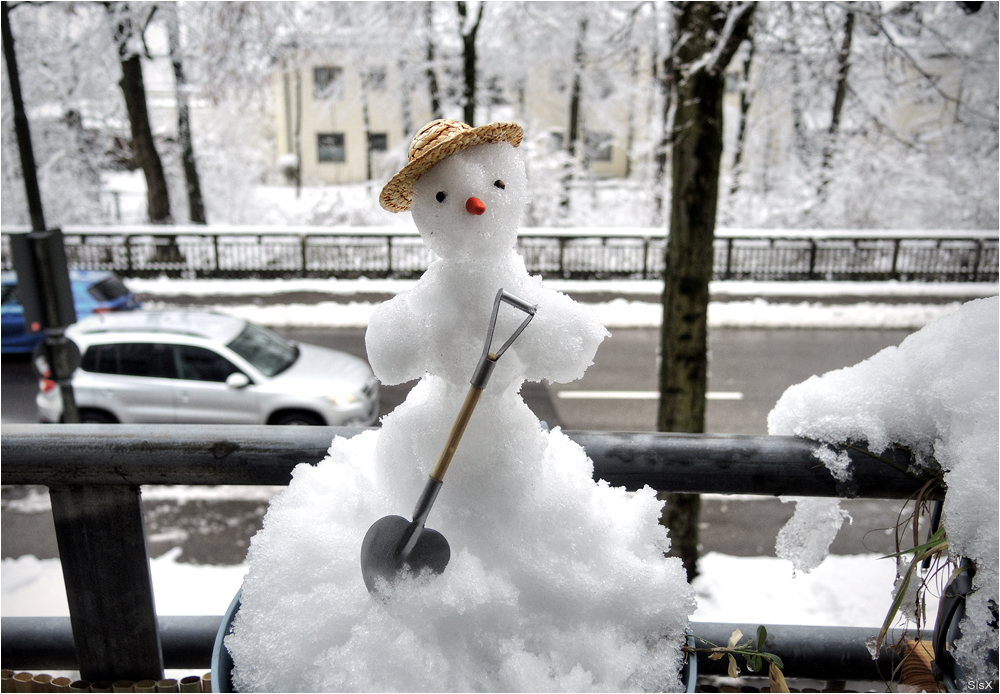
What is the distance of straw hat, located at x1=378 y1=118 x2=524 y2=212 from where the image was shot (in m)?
1.33

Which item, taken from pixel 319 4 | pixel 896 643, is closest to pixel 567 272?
pixel 319 4

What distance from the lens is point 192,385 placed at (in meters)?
7.69

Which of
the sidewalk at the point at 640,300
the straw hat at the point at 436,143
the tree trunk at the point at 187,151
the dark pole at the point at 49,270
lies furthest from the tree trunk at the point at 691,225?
the tree trunk at the point at 187,151

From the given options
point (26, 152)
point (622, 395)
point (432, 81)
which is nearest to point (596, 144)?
point (432, 81)

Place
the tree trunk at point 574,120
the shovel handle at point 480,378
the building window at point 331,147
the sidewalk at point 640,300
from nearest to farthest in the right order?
1. the shovel handle at point 480,378
2. the sidewalk at point 640,300
3. the tree trunk at point 574,120
4. the building window at point 331,147

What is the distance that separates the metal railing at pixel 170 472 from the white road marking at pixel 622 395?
8.39 m

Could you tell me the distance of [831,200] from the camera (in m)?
18.7

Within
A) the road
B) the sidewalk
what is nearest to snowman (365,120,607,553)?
the road

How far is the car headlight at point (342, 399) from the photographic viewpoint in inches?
301

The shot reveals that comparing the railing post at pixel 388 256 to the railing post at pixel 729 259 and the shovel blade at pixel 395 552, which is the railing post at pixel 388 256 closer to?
the railing post at pixel 729 259

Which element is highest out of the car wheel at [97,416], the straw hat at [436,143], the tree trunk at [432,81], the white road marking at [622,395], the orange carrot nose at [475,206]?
the tree trunk at [432,81]

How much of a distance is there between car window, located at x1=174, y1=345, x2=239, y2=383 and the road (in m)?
1.39

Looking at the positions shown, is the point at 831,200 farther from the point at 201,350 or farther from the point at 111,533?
the point at 111,533

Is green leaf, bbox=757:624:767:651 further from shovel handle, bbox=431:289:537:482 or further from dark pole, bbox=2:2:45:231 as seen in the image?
dark pole, bbox=2:2:45:231
